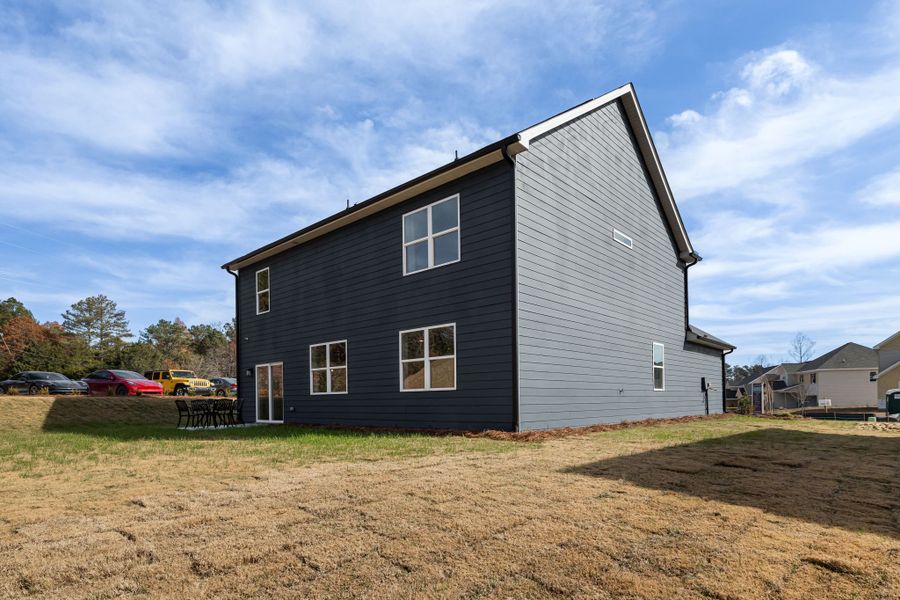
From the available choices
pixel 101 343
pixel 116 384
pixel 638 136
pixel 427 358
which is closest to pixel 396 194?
pixel 427 358

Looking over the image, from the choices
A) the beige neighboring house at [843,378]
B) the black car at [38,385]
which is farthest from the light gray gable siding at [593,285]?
the beige neighboring house at [843,378]

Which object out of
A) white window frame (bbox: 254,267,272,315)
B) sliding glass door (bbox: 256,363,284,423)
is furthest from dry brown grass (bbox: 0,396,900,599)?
white window frame (bbox: 254,267,272,315)

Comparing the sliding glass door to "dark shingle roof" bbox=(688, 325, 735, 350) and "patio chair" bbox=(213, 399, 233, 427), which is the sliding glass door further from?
"dark shingle roof" bbox=(688, 325, 735, 350)

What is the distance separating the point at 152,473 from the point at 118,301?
216 feet

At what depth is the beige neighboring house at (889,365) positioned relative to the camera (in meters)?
37.2

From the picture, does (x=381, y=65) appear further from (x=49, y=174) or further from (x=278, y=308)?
(x=49, y=174)

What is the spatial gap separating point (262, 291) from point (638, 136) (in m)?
12.8

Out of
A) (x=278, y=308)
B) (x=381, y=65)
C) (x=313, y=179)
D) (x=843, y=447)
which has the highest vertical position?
(x=381, y=65)

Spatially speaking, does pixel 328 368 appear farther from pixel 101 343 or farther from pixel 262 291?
pixel 101 343

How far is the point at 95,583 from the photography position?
316 cm

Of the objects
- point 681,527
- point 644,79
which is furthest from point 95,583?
point 644,79

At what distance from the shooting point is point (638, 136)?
16281 mm

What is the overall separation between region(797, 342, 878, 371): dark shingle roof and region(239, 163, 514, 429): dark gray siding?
45030 mm

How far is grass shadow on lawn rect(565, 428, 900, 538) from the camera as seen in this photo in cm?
451
